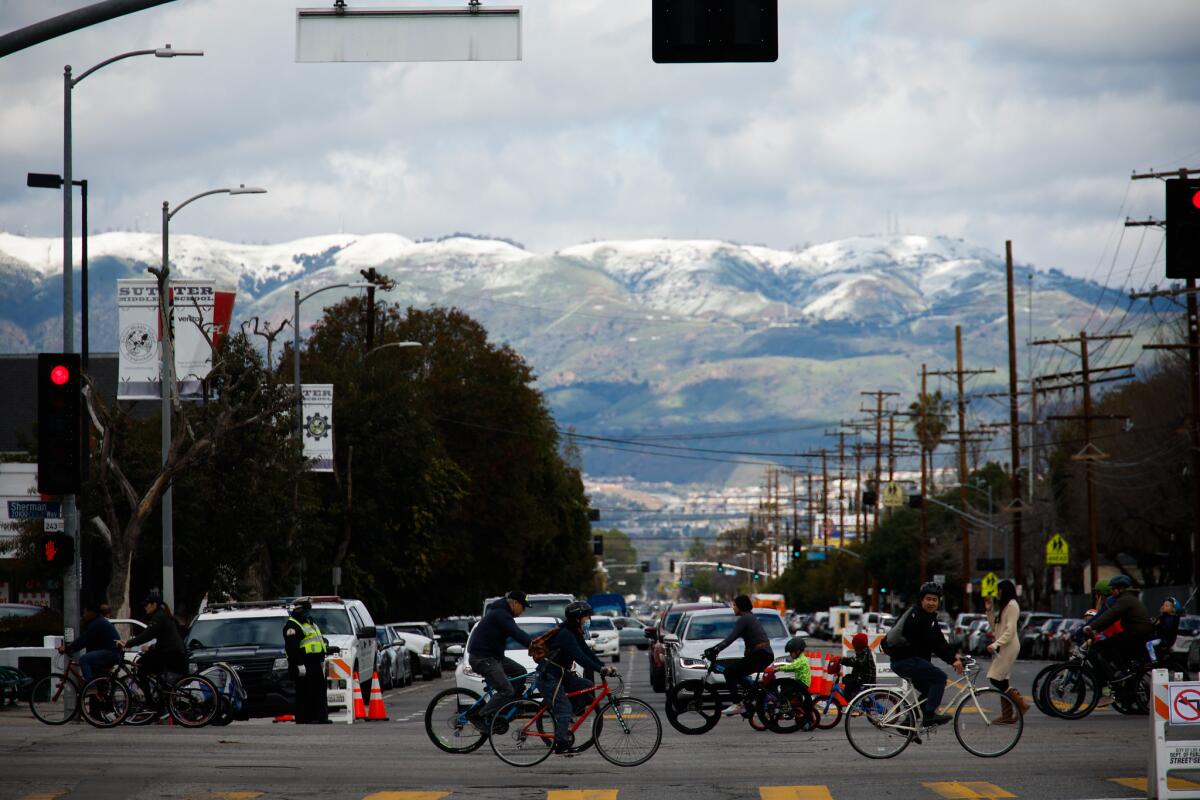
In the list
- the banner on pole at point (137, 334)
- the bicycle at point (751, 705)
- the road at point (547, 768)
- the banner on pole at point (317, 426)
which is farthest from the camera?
the banner on pole at point (317, 426)

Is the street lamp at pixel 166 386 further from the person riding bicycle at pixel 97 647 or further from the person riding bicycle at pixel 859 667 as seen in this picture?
the person riding bicycle at pixel 859 667

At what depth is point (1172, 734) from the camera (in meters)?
14.6

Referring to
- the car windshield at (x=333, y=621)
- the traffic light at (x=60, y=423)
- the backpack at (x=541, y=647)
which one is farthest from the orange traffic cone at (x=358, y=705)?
the backpack at (x=541, y=647)

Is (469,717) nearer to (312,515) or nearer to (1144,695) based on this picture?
(1144,695)

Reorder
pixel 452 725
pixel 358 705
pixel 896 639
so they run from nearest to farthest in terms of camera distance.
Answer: pixel 896 639
pixel 452 725
pixel 358 705

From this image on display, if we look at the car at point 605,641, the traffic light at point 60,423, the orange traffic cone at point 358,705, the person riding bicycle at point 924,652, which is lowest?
the car at point 605,641

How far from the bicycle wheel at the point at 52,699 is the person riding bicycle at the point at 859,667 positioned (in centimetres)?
1040

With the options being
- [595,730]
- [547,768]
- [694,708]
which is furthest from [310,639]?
[595,730]

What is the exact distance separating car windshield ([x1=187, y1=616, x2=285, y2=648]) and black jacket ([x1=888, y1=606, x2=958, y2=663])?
11.6m

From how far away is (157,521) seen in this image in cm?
4247

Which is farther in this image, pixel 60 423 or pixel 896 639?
pixel 60 423

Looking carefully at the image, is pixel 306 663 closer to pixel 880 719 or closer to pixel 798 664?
pixel 798 664

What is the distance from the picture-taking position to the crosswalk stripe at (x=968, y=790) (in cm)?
1498

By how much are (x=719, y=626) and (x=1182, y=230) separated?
16124 mm
